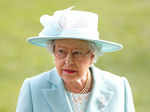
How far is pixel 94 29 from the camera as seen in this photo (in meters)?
3.82

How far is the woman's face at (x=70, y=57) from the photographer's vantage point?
3721 mm

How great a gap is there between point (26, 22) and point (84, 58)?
272 inches

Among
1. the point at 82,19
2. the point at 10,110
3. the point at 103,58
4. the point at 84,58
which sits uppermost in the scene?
the point at 82,19

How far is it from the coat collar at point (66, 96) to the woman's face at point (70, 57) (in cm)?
23

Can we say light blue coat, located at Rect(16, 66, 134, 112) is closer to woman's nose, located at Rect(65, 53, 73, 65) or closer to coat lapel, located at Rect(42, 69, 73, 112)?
coat lapel, located at Rect(42, 69, 73, 112)

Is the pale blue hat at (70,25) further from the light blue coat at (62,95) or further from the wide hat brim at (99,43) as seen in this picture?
the light blue coat at (62,95)

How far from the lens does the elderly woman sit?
3.74 metres

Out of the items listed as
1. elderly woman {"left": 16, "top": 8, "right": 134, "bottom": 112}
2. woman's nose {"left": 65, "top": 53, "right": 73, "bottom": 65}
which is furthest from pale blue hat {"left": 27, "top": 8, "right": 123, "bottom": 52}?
woman's nose {"left": 65, "top": 53, "right": 73, "bottom": 65}

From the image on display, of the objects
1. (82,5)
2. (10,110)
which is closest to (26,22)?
(82,5)

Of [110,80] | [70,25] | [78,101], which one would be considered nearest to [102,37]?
[110,80]

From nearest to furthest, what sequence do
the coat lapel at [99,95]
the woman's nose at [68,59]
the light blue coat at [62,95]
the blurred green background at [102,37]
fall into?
the woman's nose at [68,59]
the light blue coat at [62,95]
the coat lapel at [99,95]
the blurred green background at [102,37]

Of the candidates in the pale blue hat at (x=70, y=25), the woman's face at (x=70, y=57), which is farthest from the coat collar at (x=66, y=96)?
the pale blue hat at (x=70, y=25)

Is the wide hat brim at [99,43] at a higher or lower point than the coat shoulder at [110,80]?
higher

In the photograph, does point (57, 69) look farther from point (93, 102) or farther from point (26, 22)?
point (26, 22)
